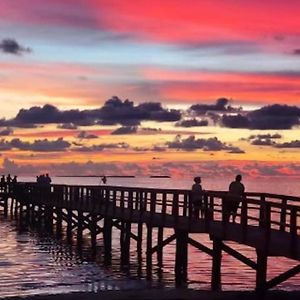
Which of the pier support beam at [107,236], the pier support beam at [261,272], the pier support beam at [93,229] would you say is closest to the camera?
the pier support beam at [261,272]

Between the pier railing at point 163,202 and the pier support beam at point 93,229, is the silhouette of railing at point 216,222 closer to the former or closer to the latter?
the pier railing at point 163,202

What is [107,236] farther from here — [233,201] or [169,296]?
[169,296]

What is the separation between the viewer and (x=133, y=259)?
38.0 m

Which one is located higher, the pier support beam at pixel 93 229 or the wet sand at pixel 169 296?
the wet sand at pixel 169 296

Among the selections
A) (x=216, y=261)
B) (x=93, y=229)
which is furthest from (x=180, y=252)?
(x=93, y=229)

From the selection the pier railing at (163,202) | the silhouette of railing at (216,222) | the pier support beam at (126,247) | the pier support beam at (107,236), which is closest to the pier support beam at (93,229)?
the silhouette of railing at (216,222)

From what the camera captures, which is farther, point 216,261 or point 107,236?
point 107,236

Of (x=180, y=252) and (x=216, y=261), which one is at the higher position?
(x=216, y=261)

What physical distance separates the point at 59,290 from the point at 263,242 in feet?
31.6

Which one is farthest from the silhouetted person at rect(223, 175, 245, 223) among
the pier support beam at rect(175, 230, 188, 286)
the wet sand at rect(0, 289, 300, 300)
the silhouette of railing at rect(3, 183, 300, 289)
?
the pier support beam at rect(175, 230, 188, 286)

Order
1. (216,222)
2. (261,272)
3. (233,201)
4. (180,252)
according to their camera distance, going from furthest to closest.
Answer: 1. (180,252)
2. (216,222)
3. (233,201)
4. (261,272)

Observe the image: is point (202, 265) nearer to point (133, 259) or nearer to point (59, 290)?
point (133, 259)

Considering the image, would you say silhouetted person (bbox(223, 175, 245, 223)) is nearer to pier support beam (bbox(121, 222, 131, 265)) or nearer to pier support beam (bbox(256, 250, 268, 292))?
pier support beam (bbox(256, 250, 268, 292))

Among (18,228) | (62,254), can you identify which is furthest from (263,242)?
(18,228)
